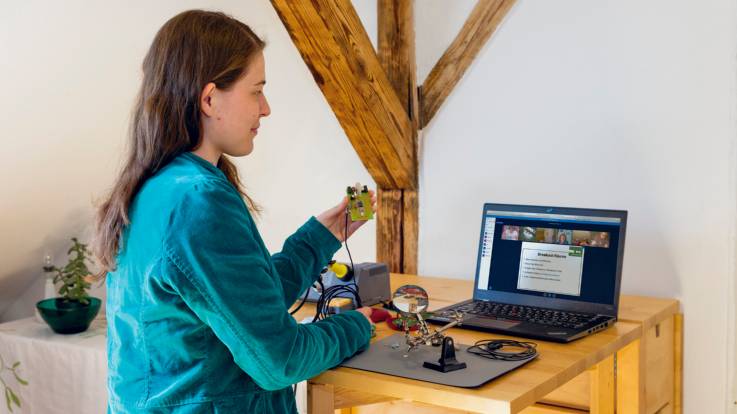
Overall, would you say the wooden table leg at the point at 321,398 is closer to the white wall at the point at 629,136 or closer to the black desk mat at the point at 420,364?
the black desk mat at the point at 420,364

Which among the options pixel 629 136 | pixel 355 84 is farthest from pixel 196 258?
pixel 629 136

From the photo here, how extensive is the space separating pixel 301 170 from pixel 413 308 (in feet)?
4.33

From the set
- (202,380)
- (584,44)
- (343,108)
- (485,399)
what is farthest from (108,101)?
(485,399)

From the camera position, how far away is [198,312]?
1079 mm

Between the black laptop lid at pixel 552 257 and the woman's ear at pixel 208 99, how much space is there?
886mm

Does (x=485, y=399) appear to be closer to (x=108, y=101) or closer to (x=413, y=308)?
(x=413, y=308)

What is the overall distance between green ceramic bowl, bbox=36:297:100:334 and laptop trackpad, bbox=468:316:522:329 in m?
1.70

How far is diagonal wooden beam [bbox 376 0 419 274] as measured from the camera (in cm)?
234

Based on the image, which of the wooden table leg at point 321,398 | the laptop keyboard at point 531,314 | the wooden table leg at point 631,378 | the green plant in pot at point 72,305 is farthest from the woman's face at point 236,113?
the green plant in pot at point 72,305

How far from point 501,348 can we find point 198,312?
60 cm

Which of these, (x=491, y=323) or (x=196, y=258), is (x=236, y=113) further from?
(x=491, y=323)

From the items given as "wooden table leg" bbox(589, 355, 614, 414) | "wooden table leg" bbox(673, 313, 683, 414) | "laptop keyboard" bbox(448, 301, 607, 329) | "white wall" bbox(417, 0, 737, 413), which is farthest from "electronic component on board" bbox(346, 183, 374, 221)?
"wooden table leg" bbox(673, 313, 683, 414)

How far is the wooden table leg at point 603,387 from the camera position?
1.71m

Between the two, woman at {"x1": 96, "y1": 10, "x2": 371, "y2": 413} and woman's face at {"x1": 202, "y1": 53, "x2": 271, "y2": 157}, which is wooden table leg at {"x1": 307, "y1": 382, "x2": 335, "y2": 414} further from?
woman's face at {"x1": 202, "y1": 53, "x2": 271, "y2": 157}
